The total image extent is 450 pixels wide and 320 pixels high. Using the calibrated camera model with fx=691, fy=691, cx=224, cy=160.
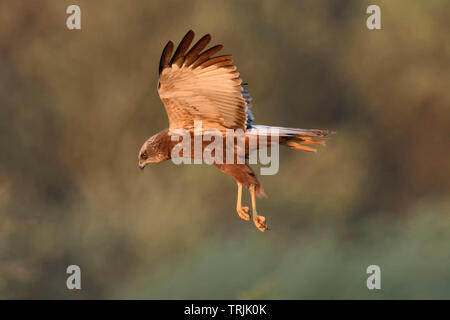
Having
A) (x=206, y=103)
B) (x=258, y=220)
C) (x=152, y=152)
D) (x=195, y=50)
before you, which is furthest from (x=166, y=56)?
(x=258, y=220)

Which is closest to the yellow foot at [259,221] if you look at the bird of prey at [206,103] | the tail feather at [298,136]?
the bird of prey at [206,103]

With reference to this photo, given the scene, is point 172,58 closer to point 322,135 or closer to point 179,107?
point 179,107

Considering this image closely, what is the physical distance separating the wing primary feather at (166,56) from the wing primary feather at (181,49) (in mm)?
54

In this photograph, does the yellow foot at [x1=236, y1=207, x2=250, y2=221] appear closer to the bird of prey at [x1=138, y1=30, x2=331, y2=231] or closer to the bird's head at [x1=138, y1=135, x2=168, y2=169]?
the bird of prey at [x1=138, y1=30, x2=331, y2=231]

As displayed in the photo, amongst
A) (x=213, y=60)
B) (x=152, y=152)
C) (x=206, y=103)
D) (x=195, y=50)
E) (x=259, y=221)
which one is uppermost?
(x=195, y=50)

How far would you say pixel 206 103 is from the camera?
23.7 ft

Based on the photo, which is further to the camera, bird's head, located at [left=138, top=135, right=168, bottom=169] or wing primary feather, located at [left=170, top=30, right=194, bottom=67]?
bird's head, located at [left=138, top=135, right=168, bottom=169]

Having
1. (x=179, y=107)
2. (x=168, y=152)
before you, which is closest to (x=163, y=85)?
(x=179, y=107)

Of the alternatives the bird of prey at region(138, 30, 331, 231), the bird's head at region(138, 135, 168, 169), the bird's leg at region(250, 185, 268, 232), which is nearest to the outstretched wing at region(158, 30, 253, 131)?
the bird of prey at region(138, 30, 331, 231)

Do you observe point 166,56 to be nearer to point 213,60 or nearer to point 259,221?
point 213,60

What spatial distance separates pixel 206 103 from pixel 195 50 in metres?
0.63

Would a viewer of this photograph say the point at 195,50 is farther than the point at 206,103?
No

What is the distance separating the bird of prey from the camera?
6.87 metres

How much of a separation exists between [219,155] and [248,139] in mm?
359
